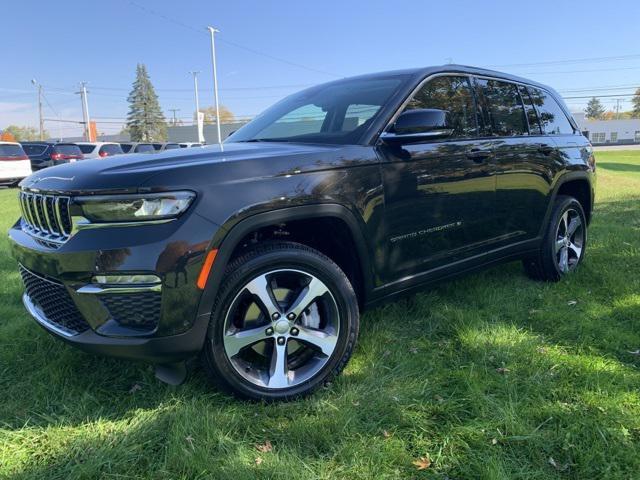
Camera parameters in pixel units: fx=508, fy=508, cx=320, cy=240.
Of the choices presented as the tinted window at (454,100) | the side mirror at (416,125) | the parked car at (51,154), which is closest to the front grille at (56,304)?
the side mirror at (416,125)

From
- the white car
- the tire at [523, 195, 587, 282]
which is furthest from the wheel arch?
the white car

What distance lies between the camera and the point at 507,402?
2537 millimetres

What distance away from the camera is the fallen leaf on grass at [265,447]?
2.21m

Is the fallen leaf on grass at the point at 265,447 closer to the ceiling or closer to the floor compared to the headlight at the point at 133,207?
closer to the floor

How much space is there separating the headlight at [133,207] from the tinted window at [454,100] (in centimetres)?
173

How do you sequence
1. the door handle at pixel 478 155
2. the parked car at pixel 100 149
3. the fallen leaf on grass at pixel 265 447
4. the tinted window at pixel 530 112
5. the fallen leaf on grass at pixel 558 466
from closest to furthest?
the fallen leaf on grass at pixel 558 466 → the fallen leaf on grass at pixel 265 447 → the door handle at pixel 478 155 → the tinted window at pixel 530 112 → the parked car at pixel 100 149

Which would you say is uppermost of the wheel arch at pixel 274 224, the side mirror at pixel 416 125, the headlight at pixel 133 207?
the side mirror at pixel 416 125

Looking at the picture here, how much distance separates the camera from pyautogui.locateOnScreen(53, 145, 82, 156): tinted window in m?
20.1

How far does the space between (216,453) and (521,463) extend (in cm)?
129

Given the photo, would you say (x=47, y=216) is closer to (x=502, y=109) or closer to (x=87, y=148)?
(x=502, y=109)

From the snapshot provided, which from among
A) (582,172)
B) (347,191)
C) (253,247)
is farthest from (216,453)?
(582,172)

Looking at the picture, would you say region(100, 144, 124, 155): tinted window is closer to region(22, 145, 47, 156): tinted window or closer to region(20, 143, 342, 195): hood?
region(22, 145, 47, 156): tinted window

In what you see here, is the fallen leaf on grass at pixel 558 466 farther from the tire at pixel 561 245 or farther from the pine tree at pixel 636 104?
the pine tree at pixel 636 104

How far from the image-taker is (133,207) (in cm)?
217
